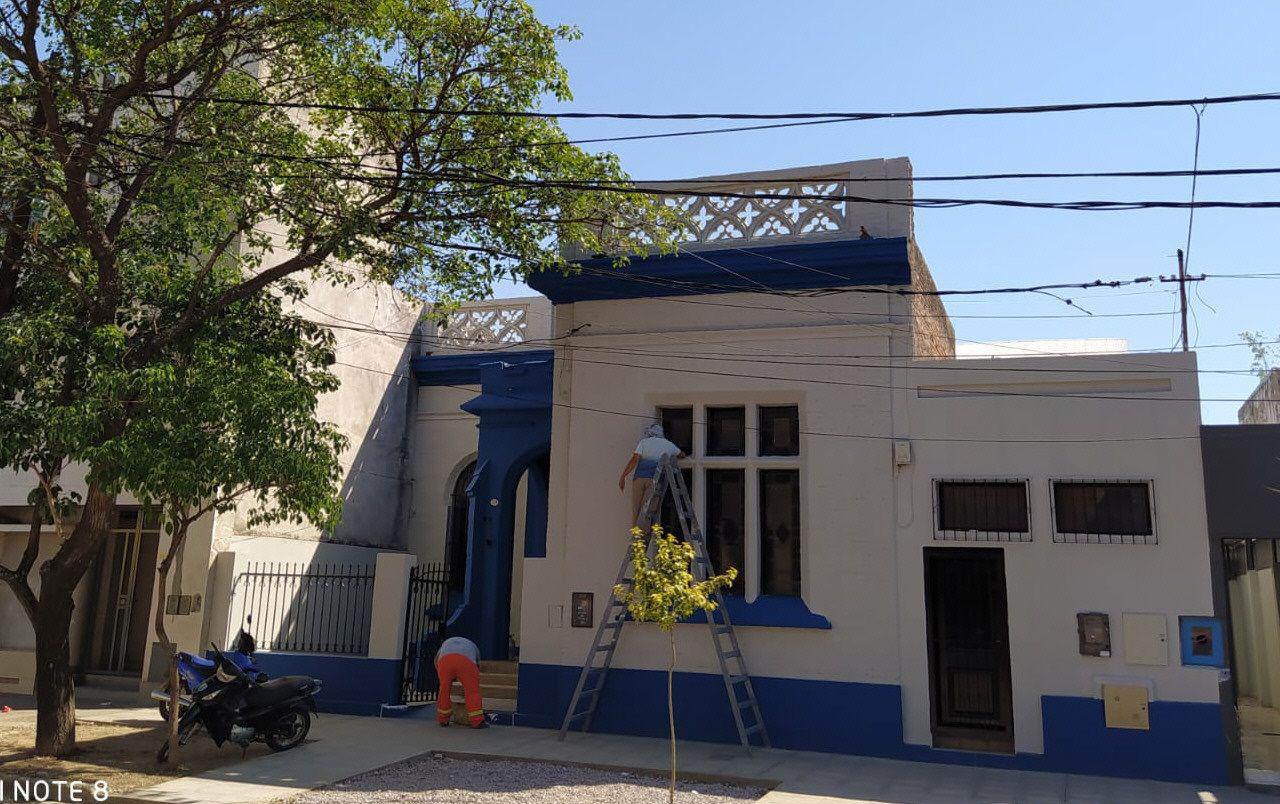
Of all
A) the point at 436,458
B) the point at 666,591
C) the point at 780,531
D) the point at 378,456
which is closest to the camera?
the point at 666,591

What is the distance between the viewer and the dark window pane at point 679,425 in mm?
12461

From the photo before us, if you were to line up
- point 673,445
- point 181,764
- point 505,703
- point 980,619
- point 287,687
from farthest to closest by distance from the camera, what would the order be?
1. point 505,703
2. point 673,445
3. point 980,619
4. point 287,687
5. point 181,764

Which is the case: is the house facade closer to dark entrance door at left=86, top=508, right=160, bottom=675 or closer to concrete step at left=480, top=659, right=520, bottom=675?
concrete step at left=480, top=659, right=520, bottom=675

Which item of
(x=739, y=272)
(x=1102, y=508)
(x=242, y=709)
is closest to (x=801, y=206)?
(x=739, y=272)

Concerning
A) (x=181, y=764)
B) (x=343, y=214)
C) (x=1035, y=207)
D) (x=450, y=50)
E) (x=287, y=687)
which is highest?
(x=450, y=50)

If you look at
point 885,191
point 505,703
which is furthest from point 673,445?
point 505,703

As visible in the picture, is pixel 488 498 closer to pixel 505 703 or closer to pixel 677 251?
pixel 505 703

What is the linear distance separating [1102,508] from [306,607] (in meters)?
11.6

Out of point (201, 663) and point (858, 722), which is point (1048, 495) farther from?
point (201, 663)

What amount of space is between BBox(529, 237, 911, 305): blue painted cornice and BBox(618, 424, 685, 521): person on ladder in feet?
6.30

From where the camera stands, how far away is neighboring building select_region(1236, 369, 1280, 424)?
14.0 m

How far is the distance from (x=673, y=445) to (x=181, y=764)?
6309 millimetres

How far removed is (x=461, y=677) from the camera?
39.5 ft

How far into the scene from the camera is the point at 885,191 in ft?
39.0
